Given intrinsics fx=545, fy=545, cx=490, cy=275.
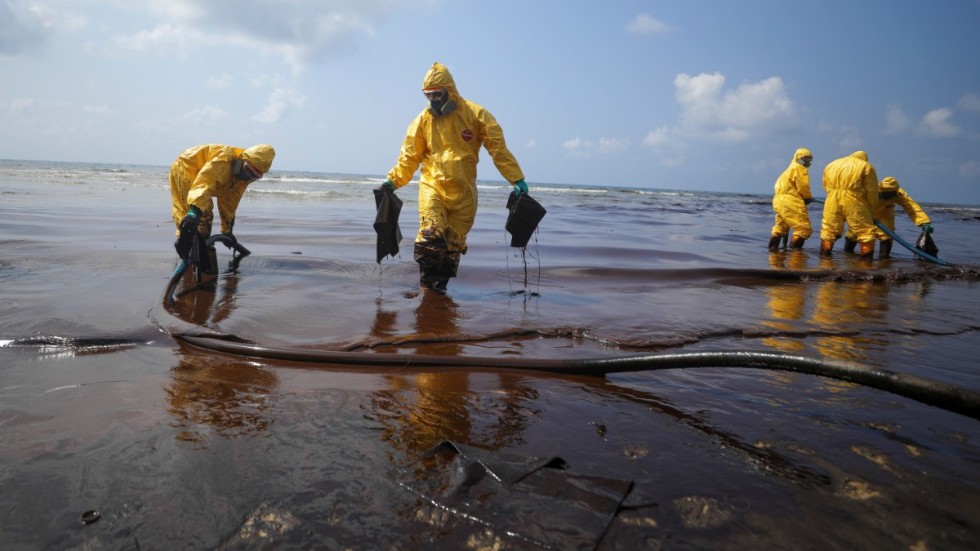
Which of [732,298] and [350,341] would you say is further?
[732,298]

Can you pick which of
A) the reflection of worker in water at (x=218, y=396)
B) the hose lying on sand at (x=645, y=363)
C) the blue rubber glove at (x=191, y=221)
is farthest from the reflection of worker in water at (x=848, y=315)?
the blue rubber glove at (x=191, y=221)

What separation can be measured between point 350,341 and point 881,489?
268 centimetres

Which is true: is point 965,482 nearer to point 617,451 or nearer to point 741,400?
point 741,400

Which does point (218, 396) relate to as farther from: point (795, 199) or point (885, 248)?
point (885, 248)

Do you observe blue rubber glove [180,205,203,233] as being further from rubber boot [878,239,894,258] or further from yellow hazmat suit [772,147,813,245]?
rubber boot [878,239,894,258]

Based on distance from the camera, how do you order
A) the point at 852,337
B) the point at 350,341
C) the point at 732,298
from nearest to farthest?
the point at 350,341
the point at 852,337
the point at 732,298

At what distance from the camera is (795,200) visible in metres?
9.90

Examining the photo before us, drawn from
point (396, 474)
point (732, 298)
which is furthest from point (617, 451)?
point (732, 298)

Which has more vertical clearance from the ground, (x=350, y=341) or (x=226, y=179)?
(x=226, y=179)

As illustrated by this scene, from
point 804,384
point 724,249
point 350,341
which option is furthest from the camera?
point 724,249

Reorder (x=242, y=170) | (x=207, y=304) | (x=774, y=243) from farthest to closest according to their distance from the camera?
1. (x=774, y=243)
2. (x=242, y=170)
3. (x=207, y=304)

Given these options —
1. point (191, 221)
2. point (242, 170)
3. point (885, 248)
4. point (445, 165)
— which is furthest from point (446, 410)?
point (885, 248)

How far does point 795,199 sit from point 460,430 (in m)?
9.83

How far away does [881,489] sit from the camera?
1.73 m
